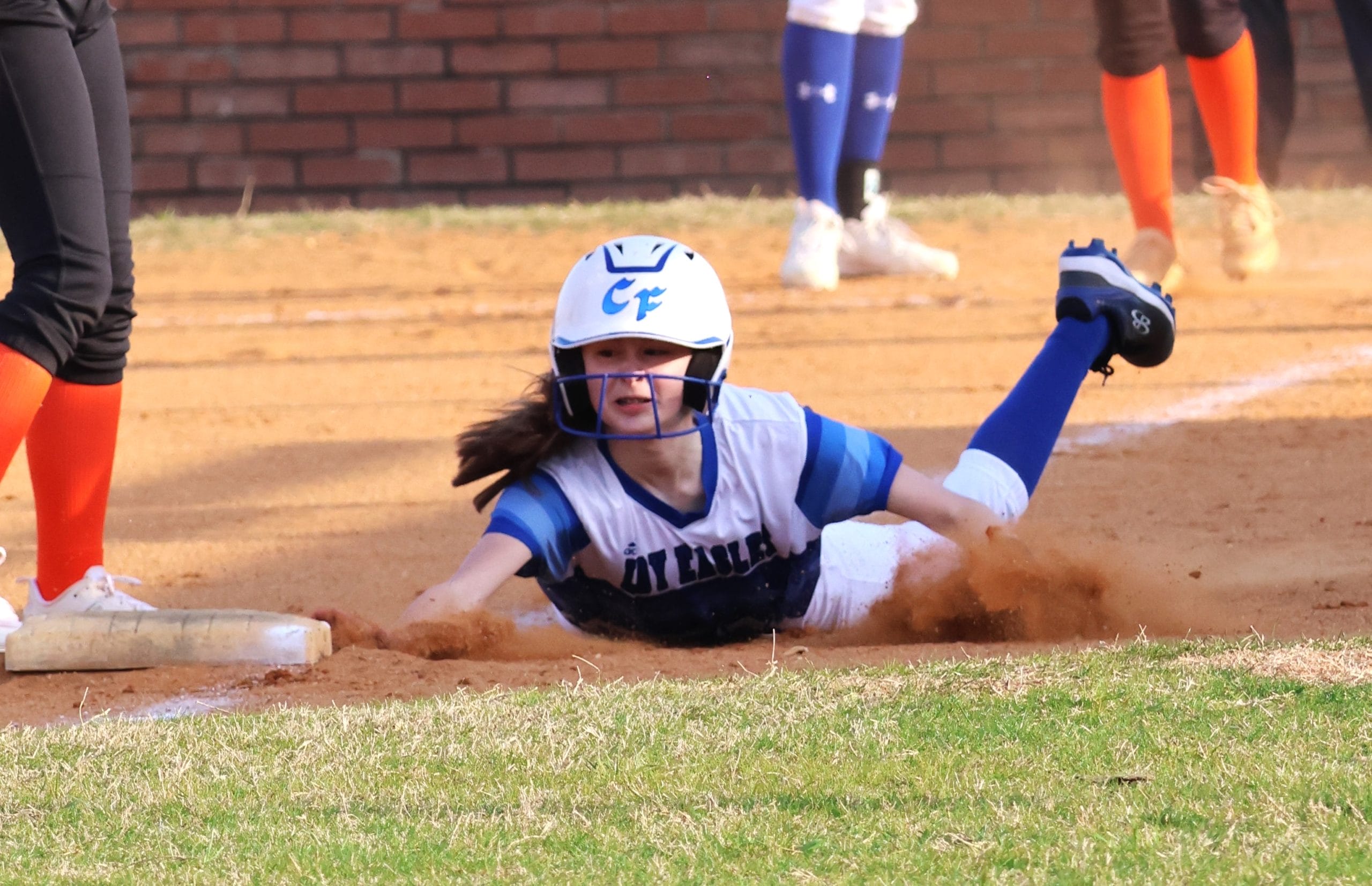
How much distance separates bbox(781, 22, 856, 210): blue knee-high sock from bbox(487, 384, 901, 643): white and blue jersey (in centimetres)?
398

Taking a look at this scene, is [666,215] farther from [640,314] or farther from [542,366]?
[640,314]

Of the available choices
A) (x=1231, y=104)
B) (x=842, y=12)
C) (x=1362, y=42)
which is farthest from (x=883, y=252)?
(x=1362, y=42)

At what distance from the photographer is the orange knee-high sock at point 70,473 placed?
11.6ft

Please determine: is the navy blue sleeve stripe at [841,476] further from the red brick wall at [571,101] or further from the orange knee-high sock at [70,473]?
the red brick wall at [571,101]

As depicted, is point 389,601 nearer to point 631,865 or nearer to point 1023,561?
point 1023,561

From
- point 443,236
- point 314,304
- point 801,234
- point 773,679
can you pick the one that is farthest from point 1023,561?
point 443,236

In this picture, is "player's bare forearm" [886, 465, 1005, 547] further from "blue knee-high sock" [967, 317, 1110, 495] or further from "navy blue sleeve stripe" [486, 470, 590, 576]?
"navy blue sleeve stripe" [486, 470, 590, 576]

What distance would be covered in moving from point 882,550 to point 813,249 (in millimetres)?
3907

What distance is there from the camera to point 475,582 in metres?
3.36

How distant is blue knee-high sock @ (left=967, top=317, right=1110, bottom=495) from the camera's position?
4117 mm

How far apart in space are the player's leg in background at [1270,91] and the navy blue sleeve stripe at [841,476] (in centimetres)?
781

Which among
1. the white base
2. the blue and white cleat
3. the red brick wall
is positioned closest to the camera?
the white base

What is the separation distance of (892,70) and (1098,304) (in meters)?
3.90

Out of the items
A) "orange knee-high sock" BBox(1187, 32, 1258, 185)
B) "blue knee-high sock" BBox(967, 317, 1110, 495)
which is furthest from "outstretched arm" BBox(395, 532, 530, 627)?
"orange knee-high sock" BBox(1187, 32, 1258, 185)
